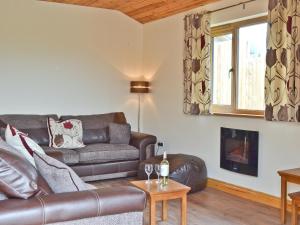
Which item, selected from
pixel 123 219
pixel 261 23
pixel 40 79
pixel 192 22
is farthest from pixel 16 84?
pixel 123 219

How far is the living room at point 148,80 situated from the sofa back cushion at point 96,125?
30 cm

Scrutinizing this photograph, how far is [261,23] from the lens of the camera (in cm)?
436

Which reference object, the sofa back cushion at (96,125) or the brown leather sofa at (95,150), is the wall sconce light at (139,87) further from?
the brown leather sofa at (95,150)

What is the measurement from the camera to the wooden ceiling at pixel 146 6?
5.20m

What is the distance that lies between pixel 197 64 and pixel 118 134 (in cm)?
154

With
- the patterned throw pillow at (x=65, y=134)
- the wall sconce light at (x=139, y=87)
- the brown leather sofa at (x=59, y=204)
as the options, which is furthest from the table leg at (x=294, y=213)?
the wall sconce light at (x=139, y=87)

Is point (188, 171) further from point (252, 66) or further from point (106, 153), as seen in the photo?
point (252, 66)

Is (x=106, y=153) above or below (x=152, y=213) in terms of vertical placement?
above

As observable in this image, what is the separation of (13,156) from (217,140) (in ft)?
10.5

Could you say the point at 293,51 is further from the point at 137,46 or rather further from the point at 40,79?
the point at 40,79

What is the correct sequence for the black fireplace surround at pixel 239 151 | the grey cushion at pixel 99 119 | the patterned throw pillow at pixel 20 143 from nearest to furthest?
the patterned throw pillow at pixel 20 143 → the black fireplace surround at pixel 239 151 → the grey cushion at pixel 99 119

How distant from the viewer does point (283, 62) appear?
3.86 m

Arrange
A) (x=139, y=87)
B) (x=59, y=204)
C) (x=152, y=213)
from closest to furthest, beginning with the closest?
(x=59, y=204) → (x=152, y=213) → (x=139, y=87)

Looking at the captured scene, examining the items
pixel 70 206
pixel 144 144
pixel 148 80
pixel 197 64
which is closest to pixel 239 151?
pixel 197 64
